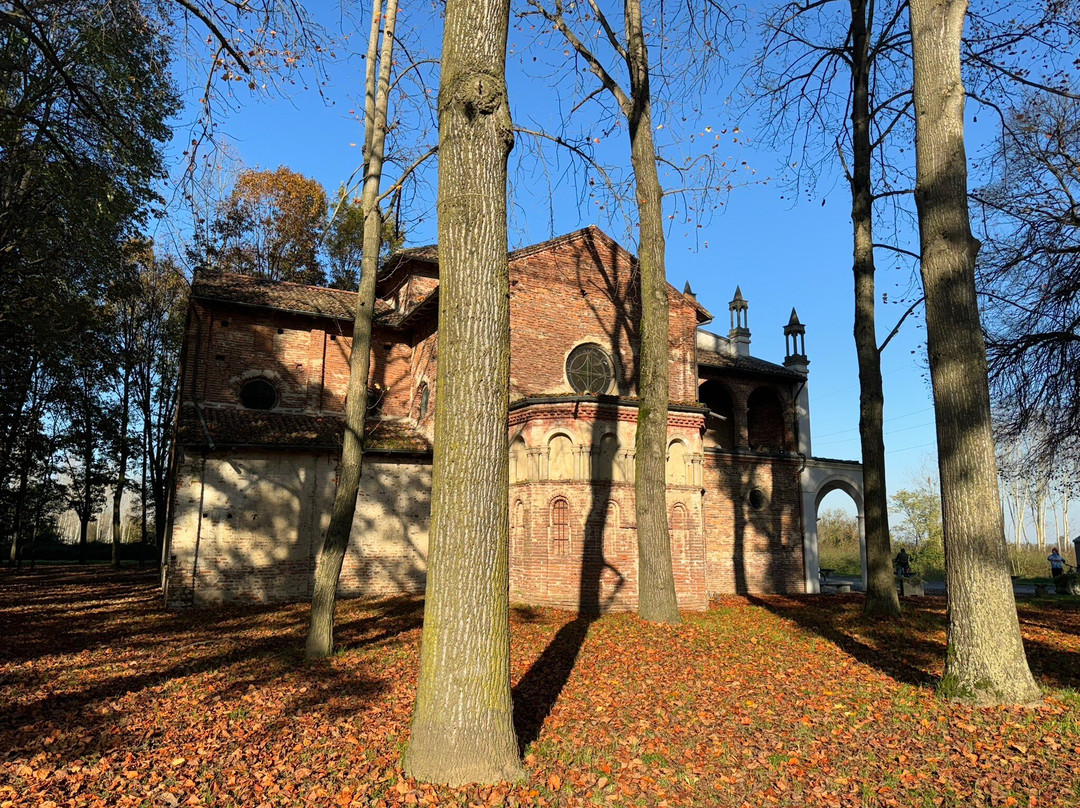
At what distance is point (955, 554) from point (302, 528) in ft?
44.5

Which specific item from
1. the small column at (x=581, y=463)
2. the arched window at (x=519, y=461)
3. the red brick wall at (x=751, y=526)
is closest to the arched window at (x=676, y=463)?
the small column at (x=581, y=463)

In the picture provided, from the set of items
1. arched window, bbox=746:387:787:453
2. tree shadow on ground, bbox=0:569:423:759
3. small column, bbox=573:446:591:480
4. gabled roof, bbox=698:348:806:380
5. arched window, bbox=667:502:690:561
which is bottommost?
tree shadow on ground, bbox=0:569:423:759

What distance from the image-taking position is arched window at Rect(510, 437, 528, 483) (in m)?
14.7

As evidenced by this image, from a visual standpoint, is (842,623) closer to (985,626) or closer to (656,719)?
(985,626)

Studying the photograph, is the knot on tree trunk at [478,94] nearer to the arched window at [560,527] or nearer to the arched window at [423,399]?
the arched window at [560,527]

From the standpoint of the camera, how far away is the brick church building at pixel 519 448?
14.2 m

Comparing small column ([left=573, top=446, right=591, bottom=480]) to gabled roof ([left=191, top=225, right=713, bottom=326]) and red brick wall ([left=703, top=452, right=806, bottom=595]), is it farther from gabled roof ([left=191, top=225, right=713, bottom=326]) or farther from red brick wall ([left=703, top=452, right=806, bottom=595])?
red brick wall ([left=703, top=452, right=806, bottom=595])

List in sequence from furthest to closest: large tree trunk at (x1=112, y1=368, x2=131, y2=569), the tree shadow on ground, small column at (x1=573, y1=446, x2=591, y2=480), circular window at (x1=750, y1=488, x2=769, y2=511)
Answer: large tree trunk at (x1=112, y1=368, x2=131, y2=569) → circular window at (x1=750, y1=488, x2=769, y2=511) → small column at (x1=573, y1=446, x2=591, y2=480) → the tree shadow on ground

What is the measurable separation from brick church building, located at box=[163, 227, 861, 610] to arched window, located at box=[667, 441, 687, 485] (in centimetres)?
5

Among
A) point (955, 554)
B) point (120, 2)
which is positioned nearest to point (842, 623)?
point (955, 554)

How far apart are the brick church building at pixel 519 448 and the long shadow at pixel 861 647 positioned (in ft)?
7.11

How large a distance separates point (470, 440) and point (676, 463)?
11246 millimetres

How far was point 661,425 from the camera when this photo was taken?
11117 mm

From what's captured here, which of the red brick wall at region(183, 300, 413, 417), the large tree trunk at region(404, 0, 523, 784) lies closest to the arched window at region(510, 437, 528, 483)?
the red brick wall at region(183, 300, 413, 417)
